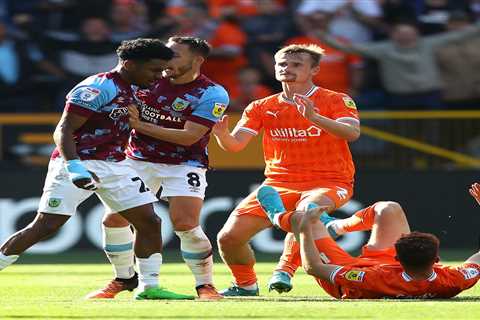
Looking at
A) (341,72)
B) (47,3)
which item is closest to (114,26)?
(47,3)

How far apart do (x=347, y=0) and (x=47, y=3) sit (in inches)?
159

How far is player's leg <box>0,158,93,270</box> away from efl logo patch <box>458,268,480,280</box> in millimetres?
2814

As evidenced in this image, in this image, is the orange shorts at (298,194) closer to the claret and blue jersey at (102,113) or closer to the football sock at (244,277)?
the football sock at (244,277)

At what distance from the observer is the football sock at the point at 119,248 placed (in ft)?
32.1

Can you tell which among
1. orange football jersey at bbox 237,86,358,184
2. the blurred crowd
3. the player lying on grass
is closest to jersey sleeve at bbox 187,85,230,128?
orange football jersey at bbox 237,86,358,184

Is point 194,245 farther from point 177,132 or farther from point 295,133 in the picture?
point 295,133

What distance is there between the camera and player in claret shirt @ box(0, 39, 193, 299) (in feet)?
29.7

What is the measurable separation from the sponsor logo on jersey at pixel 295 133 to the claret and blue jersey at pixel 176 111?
554 mm

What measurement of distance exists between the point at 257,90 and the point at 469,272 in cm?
739

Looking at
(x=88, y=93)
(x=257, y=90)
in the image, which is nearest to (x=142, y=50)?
(x=88, y=93)

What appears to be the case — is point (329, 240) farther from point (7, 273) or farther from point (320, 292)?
point (7, 273)

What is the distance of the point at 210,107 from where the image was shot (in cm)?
985

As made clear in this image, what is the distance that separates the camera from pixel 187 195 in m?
9.84

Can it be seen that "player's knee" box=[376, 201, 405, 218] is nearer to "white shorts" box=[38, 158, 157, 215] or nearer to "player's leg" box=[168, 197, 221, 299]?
"player's leg" box=[168, 197, 221, 299]
